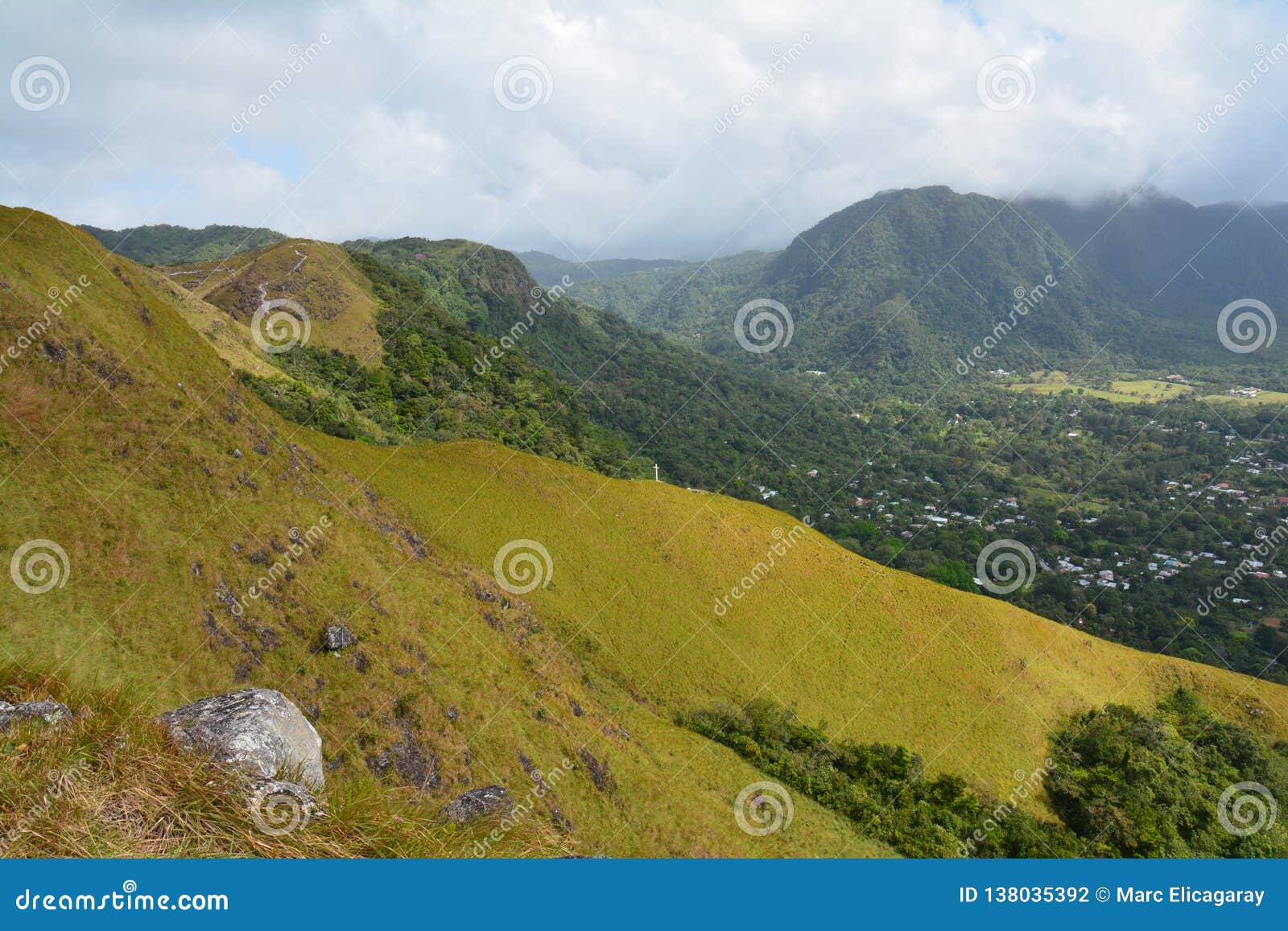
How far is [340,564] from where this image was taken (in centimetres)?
1811

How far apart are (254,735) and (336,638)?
10.2 m

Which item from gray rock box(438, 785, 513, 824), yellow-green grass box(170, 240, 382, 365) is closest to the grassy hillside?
gray rock box(438, 785, 513, 824)

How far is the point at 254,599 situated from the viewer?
15266mm

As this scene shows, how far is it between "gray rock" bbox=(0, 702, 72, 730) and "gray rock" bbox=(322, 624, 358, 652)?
10312 millimetres

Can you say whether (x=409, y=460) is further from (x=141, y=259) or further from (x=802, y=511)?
(x=141, y=259)

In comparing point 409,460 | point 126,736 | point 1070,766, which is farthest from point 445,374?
point 126,736

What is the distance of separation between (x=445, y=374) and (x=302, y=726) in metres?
60.7

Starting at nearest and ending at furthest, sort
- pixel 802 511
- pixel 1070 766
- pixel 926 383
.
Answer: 1. pixel 1070 766
2. pixel 802 511
3. pixel 926 383

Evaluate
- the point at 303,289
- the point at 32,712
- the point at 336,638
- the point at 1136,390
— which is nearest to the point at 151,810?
the point at 32,712

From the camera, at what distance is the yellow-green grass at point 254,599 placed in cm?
1324

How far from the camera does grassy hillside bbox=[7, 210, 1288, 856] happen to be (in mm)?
13703

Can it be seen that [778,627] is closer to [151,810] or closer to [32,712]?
[32,712]

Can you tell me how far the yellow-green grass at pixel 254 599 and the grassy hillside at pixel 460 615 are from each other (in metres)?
0.07

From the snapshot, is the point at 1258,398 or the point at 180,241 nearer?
the point at 1258,398
